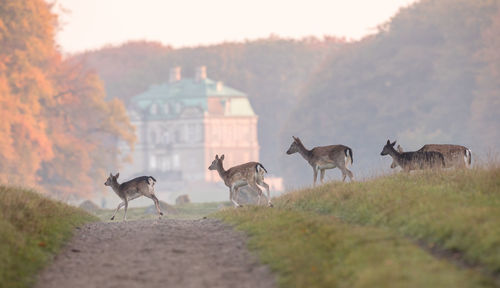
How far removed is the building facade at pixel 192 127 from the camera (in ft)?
429

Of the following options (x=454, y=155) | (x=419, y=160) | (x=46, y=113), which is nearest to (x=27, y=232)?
(x=419, y=160)

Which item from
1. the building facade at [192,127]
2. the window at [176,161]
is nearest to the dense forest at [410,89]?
the building facade at [192,127]

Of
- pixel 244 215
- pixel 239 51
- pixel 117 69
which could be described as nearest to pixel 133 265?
pixel 244 215

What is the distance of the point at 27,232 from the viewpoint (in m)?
16.4

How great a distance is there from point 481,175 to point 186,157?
375 feet

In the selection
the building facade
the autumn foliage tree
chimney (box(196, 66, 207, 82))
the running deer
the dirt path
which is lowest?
the dirt path

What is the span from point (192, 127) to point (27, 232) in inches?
4565

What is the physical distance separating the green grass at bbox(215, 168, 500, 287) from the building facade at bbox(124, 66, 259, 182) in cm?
10846

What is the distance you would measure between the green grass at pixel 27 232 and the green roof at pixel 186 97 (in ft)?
356

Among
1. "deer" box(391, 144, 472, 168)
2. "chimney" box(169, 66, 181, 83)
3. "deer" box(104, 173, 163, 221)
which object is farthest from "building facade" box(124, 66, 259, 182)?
"deer" box(104, 173, 163, 221)

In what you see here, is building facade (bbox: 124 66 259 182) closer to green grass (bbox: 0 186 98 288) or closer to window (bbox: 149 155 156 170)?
window (bbox: 149 155 156 170)

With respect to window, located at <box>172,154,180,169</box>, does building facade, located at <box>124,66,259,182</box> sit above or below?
above

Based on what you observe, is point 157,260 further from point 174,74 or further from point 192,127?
point 174,74

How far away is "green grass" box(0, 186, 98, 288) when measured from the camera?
13.8 meters
